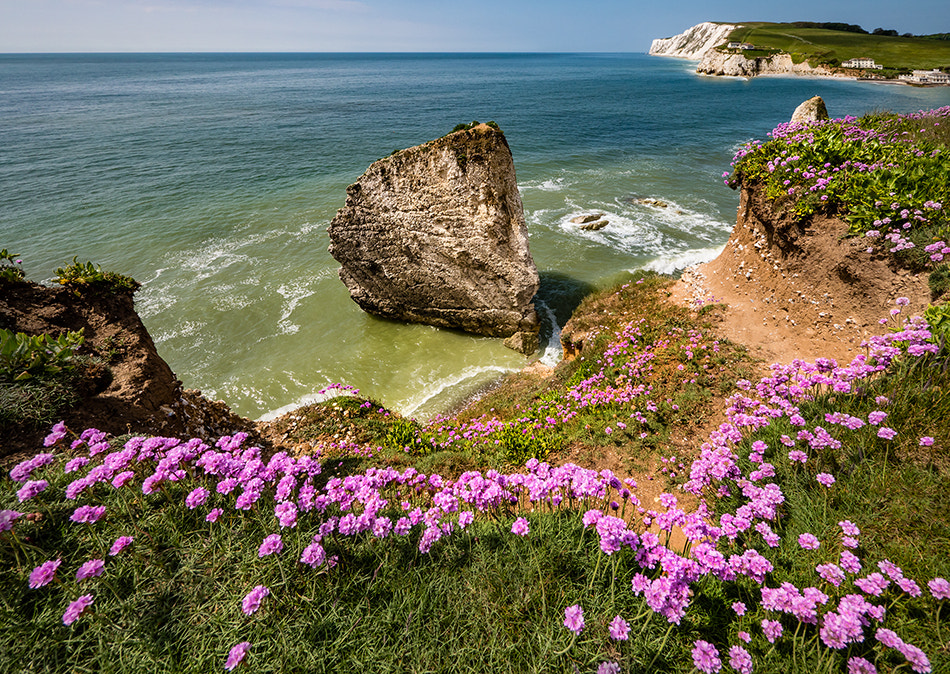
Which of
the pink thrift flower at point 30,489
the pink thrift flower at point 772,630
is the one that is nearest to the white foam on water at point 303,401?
the pink thrift flower at point 30,489

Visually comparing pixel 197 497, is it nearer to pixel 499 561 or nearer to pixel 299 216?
pixel 499 561

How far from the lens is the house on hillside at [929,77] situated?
74044 mm

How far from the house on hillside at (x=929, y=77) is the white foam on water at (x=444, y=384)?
11685 cm

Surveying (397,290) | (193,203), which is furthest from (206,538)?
(193,203)

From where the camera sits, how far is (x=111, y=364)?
6707 millimetres

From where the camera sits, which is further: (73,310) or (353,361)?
(353,361)

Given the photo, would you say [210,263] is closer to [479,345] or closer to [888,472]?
[479,345]

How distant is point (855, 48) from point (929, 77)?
157 ft

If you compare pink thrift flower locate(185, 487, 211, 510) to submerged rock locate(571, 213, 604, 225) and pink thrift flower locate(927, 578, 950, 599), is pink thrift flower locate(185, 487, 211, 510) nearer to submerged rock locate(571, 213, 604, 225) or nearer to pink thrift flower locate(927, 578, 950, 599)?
pink thrift flower locate(927, 578, 950, 599)

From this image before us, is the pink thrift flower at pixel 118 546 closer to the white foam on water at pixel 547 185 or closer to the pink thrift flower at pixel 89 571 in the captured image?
the pink thrift flower at pixel 89 571

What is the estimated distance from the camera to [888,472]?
14.3ft

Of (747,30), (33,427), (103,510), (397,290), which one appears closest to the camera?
(103,510)

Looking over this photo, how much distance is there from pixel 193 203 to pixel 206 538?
32.4m

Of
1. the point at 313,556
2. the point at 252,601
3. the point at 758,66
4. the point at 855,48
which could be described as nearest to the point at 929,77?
the point at 855,48
